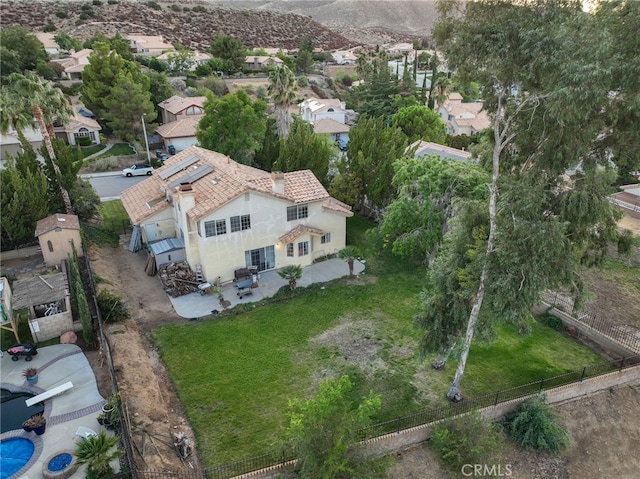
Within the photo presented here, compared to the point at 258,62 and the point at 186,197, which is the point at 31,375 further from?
the point at 258,62

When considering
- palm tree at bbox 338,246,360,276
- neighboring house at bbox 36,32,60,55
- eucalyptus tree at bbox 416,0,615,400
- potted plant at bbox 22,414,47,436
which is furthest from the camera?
neighboring house at bbox 36,32,60,55

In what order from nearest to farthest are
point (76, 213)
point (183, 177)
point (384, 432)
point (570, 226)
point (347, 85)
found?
1. point (570, 226)
2. point (384, 432)
3. point (183, 177)
4. point (76, 213)
5. point (347, 85)

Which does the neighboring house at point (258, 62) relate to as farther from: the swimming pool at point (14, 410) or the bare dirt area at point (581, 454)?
the bare dirt area at point (581, 454)

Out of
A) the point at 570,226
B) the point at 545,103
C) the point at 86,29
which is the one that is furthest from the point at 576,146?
the point at 86,29

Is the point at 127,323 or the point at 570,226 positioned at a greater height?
the point at 570,226

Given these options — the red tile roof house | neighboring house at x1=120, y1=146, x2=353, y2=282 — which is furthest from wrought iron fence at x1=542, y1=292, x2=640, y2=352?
the red tile roof house

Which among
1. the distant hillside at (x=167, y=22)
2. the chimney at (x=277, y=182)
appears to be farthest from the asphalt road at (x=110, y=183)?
the distant hillside at (x=167, y=22)

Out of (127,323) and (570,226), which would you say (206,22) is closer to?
(127,323)

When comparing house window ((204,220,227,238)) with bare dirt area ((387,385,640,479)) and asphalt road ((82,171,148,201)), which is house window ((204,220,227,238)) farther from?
asphalt road ((82,171,148,201))
